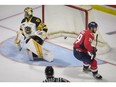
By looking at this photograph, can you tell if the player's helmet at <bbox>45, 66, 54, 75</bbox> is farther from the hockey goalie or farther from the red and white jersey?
the red and white jersey

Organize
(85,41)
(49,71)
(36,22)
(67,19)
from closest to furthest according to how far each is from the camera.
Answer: (49,71)
(85,41)
(36,22)
(67,19)

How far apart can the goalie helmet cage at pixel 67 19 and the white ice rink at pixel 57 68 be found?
0.22 feet

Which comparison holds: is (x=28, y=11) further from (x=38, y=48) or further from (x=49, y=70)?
(x=49, y=70)

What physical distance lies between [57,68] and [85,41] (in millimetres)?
378

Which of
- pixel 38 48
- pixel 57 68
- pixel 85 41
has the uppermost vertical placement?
pixel 85 41

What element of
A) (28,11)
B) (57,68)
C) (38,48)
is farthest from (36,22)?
(57,68)

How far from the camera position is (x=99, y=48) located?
4574 mm

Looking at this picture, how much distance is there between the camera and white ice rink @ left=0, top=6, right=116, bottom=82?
452cm

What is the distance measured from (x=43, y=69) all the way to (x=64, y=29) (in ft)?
1.52

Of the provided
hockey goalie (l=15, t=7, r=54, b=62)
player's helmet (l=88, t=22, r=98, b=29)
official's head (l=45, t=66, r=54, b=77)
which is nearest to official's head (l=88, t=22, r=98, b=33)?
player's helmet (l=88, t=22, r=98, b=29)

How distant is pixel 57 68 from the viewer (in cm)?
455

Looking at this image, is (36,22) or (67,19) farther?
(67,19)
